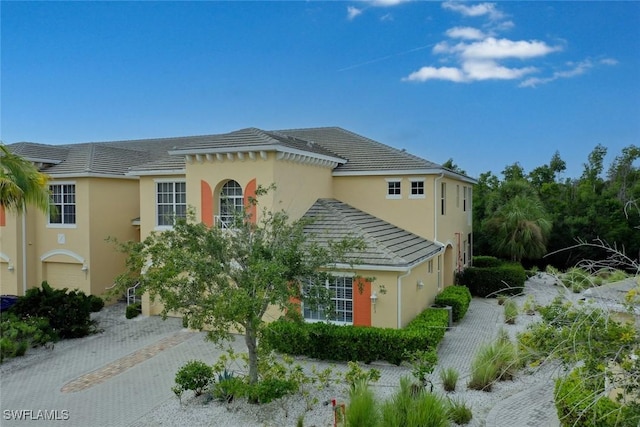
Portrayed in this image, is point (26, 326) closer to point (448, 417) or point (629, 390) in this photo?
point (448, 417)

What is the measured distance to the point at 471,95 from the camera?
82.7 ft

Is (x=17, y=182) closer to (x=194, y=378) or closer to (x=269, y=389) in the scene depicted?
(x=194, y=378)

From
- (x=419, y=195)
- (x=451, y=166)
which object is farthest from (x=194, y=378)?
(x=451, y=166)

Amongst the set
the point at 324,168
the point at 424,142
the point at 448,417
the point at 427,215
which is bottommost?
Answer: the point at 448,417

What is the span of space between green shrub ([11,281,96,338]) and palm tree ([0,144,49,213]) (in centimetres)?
423

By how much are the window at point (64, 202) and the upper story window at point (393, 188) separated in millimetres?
15368

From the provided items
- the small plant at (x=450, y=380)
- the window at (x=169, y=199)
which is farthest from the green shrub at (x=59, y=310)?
the small plant at (x=450, y=380)

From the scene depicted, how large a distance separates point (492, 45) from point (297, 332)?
15.2m

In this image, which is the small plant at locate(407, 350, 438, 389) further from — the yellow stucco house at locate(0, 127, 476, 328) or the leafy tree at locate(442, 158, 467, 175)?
the leafy tree at locate(442, 158, 467, 175)

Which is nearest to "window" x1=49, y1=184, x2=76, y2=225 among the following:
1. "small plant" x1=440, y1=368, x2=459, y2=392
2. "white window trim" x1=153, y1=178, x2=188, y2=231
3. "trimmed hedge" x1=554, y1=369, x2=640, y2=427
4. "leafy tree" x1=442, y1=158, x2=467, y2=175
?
"white window trim" x1=153, y1=178, x2=188, y2=231

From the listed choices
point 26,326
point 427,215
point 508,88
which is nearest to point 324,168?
point 427,215

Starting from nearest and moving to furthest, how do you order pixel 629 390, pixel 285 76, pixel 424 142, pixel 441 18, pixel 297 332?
pixel 629 390
pixel 297 332
pixel 441 18
pixel 285 76
pixel 424 142

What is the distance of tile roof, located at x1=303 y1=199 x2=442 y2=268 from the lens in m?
15.6

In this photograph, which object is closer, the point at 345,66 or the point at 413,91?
the point at 345,66
